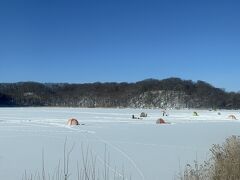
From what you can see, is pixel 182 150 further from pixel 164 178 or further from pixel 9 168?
pixel 9 168

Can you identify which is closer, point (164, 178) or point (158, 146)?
point (164, 178)

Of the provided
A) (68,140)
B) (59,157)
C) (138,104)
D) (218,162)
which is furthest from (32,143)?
(138,104)

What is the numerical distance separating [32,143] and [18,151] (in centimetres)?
219

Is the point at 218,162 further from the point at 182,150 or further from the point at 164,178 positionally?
the point at 182,150

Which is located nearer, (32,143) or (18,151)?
(18,151)

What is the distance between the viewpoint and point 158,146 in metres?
14.9

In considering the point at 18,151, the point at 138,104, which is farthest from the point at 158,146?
the point at 138,104

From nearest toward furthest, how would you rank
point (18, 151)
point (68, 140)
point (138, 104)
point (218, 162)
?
1. point (218, 162)
2. point (18, 151)
3. point (68, 140)
4. point (138, 104)

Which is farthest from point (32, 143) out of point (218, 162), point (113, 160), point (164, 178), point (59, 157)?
point (218, 162)

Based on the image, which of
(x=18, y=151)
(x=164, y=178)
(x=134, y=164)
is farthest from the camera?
(x=18, y=151)

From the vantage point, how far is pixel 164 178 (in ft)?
30.5

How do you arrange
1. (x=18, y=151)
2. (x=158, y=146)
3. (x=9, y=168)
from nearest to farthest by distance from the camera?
(x=9, y=168), (x=18, y=151), (x=158, y=146)

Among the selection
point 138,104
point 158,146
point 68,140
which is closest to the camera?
point 158,146

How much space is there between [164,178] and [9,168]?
349cm
